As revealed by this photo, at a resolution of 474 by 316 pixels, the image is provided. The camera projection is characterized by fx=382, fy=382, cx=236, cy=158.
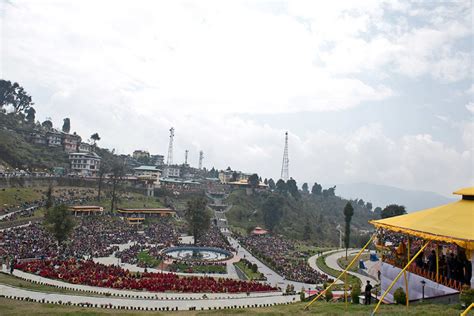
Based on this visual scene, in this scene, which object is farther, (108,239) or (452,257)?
(108,239)

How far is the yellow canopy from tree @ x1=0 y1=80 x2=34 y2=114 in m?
129

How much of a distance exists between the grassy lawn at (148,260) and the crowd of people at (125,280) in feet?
25.5

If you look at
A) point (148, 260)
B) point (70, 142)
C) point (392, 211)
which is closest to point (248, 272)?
point (148, 260)

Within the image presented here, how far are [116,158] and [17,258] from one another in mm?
101802

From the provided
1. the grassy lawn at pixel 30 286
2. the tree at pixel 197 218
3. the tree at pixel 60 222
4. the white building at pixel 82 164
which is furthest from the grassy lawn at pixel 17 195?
the grassy lawn at pixel 30 286

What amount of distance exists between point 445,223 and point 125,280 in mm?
25507

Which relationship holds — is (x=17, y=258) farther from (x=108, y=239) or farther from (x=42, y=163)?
(x=42, y=163)

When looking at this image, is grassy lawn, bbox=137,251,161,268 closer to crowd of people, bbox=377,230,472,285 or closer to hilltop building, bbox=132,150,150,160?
crowd of people, bbox=377,230,472,285

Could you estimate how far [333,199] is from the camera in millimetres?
173500

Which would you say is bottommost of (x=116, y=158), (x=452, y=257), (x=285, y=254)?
(x=285, y=254)

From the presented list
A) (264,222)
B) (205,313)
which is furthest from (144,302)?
(264,222)

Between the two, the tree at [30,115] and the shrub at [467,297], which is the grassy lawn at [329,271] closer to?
the shrub at [467,297]

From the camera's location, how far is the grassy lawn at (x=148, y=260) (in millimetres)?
44981

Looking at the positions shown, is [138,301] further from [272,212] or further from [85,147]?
[85,147]
